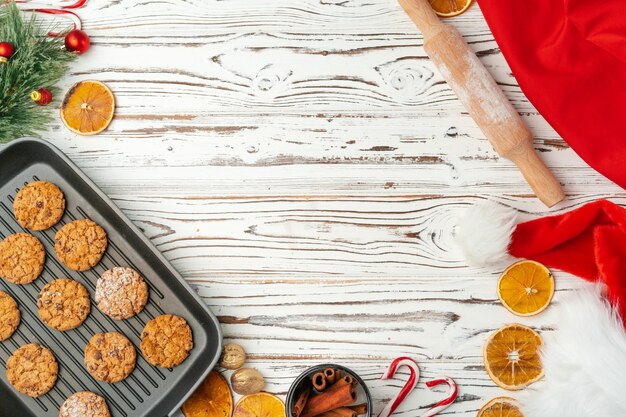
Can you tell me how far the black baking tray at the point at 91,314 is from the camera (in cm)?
189

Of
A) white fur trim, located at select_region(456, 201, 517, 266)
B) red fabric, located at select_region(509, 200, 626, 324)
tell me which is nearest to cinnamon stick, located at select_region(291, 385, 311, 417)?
white fur trim, located at select_region(456, 201, 517, 266)

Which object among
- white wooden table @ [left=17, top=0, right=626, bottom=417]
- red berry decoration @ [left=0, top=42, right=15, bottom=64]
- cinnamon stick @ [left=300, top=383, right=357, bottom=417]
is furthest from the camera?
white wooden table @ [left=17, top=0, right=626, bottom=417]

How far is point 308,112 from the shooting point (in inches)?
78.2

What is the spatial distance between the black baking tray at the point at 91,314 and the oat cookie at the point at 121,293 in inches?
1.4

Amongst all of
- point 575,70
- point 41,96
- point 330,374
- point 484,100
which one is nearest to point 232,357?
point 330,374

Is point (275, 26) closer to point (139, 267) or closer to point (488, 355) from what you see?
point (139, 267)

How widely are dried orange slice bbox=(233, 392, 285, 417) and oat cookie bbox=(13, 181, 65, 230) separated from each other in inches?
31.6

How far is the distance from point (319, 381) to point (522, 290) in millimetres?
675

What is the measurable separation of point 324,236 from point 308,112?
1.29 feet

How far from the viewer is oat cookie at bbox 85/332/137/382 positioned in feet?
6.11

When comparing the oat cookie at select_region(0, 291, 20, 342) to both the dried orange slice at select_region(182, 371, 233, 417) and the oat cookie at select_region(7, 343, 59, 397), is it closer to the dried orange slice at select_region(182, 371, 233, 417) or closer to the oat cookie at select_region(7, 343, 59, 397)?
the oat cookie at select_region(7, 343, 59, 397)

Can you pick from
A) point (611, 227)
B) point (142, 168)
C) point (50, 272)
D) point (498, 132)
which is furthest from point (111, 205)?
point (611, 227)

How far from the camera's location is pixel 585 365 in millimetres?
1749

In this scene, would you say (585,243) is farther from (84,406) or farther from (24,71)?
(24,71)
